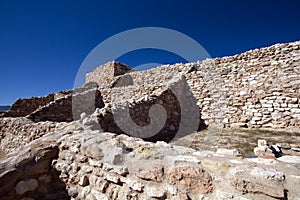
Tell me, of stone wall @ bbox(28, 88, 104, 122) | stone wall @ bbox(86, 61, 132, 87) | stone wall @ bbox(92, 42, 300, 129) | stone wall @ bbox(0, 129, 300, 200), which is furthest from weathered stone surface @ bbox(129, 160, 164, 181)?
stone wall @ bbox(86, 61, 132, 87)

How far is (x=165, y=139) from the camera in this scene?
17.7ft

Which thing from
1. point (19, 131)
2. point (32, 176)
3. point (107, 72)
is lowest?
point (32, 176)

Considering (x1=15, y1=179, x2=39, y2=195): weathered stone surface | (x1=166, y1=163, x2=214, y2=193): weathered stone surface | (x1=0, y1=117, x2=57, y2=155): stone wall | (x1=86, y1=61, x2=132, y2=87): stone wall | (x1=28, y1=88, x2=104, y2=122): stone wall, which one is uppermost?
(x1=86, y1=61, x2=132, y2=87): stone wall

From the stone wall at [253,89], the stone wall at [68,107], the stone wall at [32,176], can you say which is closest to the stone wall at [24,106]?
the stone wall at [68,107]

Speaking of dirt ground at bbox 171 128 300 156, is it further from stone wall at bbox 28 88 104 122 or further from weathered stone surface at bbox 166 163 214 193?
stone wall at bbox 28 88 104 122

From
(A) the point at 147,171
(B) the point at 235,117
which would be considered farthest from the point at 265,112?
(A) the point at 147,171

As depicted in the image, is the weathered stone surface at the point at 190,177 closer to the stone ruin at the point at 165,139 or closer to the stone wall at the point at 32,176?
the stone ruin at the point at 165,139

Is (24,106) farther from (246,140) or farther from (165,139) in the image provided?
(246,140)

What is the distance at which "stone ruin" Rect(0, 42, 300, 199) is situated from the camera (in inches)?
66.6

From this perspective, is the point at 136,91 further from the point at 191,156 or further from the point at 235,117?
the point at 191,156

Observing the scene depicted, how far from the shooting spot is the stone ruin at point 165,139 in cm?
169

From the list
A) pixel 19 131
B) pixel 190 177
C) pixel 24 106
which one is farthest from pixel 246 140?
pixel 24 106

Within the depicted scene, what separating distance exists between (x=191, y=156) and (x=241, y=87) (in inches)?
227

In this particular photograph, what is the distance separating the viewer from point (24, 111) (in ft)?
40.1
